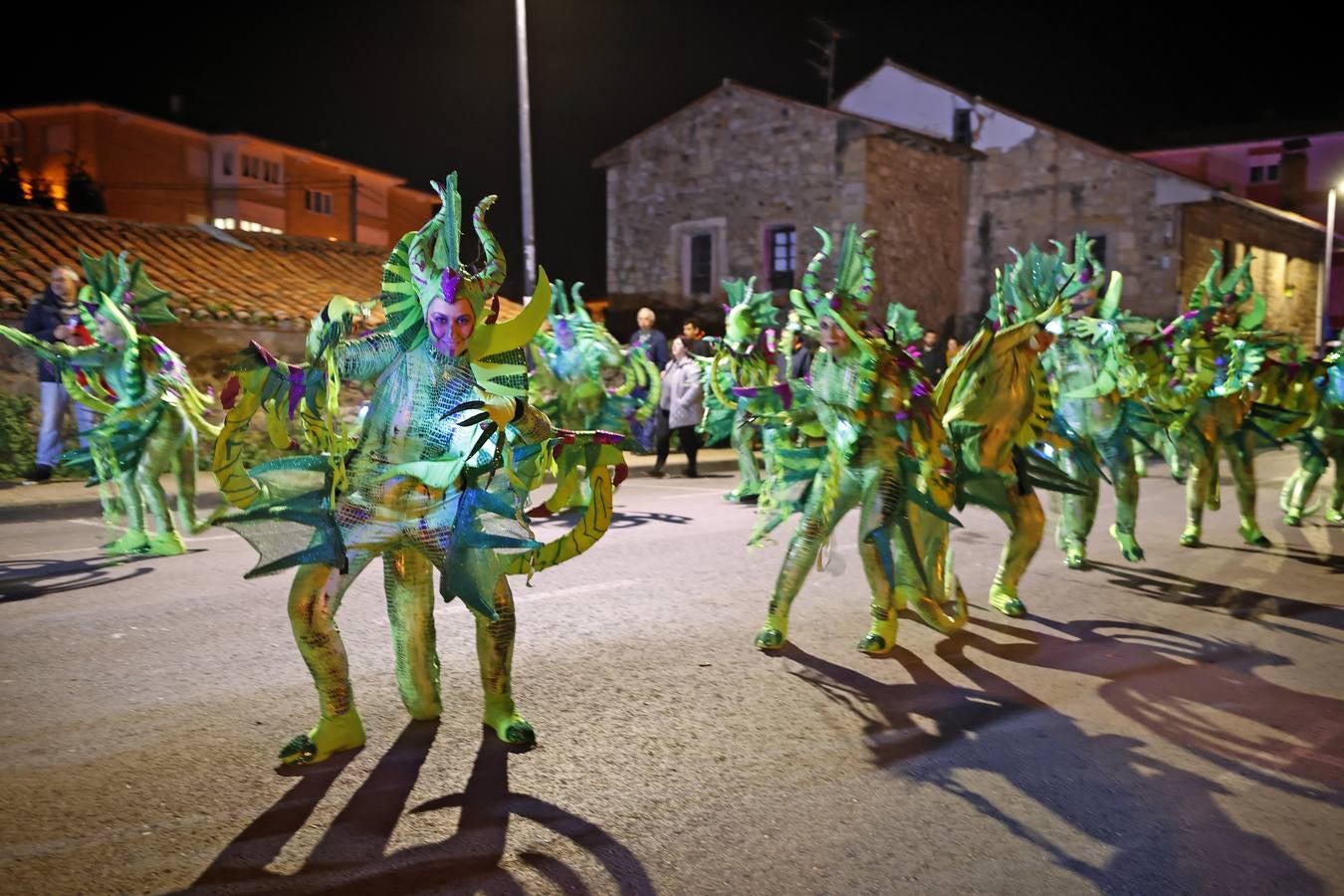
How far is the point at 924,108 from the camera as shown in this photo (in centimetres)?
2855

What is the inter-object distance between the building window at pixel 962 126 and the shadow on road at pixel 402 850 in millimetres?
26810

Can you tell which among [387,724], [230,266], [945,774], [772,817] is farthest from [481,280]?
[230,266]

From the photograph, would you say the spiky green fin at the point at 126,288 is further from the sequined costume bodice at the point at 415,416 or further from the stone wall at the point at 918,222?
the stone wall at the point at 918,222

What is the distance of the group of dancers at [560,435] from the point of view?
3.88 meters

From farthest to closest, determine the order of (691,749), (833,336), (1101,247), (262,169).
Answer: (262,169)
(1101,247)
(833,336)
(691,749)

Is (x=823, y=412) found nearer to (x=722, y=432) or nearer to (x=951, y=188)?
(x=722, y=432)

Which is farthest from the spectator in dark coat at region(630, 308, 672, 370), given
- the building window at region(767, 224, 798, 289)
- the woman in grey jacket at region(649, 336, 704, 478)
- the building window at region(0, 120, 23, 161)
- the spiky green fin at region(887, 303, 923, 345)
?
the building window at region(0, 120, 23, 161)

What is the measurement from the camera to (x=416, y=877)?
3.15 metres

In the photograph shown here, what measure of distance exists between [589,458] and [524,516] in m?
0.34

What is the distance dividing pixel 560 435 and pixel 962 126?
26291mm

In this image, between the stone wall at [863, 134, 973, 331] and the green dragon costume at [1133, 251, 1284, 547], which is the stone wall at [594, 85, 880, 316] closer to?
the stone wall at [863, 134, 973, 331]

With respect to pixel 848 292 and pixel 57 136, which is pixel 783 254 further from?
pixel 57 136

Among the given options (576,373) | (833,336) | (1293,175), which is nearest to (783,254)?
(576,373)

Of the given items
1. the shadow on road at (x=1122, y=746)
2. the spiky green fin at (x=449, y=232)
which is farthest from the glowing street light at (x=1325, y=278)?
the spiky green fin at (x=449, y=232)
